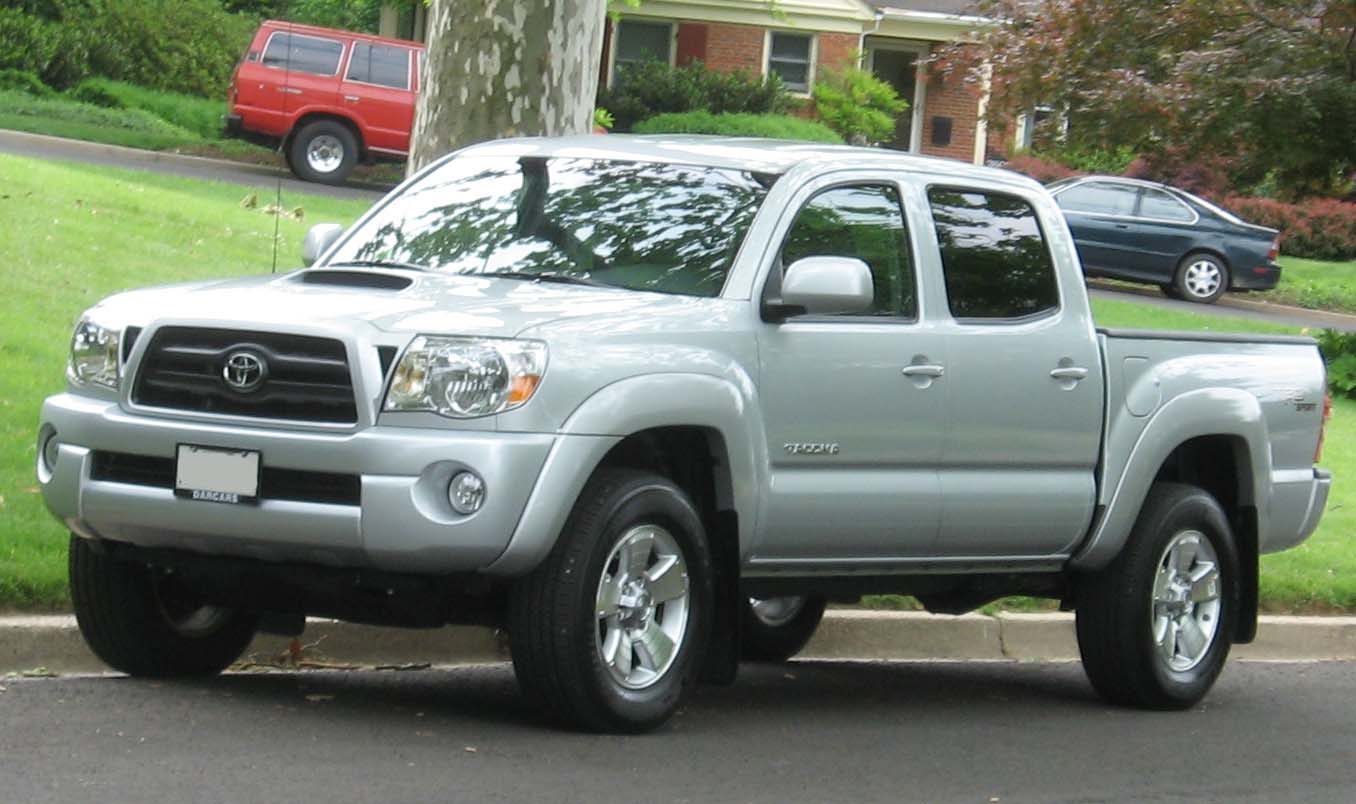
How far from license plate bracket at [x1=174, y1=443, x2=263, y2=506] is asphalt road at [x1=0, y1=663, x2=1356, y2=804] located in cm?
69

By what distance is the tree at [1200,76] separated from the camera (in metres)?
20.7

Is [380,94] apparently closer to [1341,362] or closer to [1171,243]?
[1171,243]

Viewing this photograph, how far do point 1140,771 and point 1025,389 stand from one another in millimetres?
1503

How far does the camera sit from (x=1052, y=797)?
6.66 meters

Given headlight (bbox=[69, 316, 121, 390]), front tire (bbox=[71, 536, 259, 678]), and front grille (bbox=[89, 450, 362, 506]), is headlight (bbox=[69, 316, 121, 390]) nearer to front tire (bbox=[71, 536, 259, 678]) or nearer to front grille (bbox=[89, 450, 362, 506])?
front grille (bbox=[89, 450, 362, 506])

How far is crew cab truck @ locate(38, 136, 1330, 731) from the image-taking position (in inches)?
257

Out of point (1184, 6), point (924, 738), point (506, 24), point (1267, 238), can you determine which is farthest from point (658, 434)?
point (1267, 238)

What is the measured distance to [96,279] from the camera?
1491 centimetres

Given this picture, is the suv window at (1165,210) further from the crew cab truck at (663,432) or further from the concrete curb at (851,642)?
the crew cab truck at (663,432)

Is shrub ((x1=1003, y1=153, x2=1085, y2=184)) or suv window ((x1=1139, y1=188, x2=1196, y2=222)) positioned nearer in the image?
suv window ((x1=1139, y1=188, x2=1196, y2=222))

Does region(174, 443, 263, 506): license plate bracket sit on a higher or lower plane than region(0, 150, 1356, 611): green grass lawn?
higher

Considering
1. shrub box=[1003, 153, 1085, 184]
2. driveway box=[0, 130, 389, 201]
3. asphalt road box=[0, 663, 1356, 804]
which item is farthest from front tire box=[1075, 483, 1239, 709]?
shrub box=[1003, 153, 1085, 184]

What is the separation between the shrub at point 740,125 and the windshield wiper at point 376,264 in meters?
26.7

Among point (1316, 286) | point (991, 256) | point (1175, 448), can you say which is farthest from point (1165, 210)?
point (991, 256)
